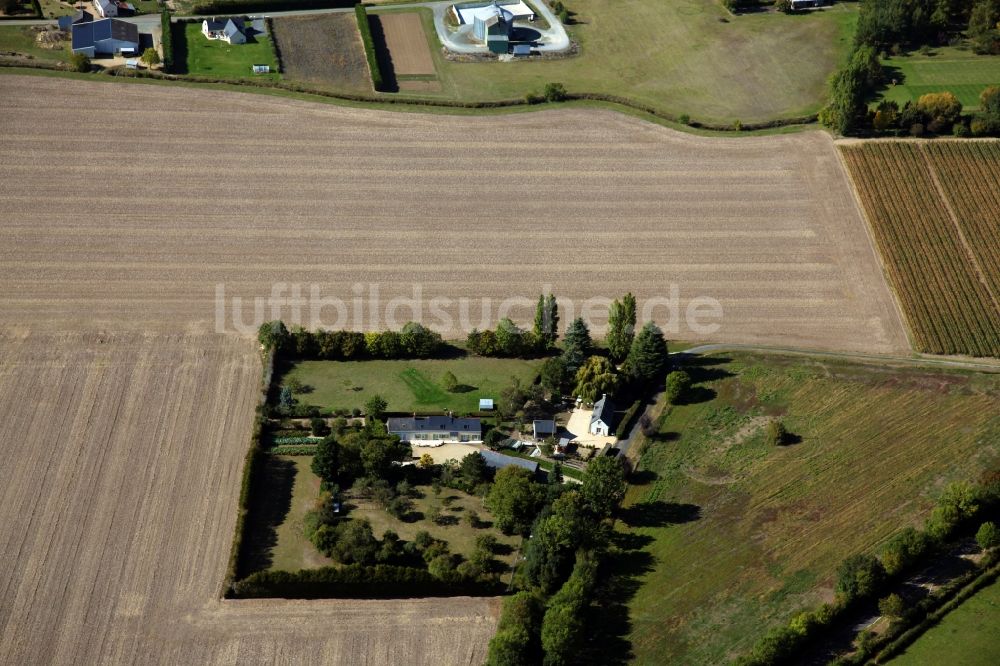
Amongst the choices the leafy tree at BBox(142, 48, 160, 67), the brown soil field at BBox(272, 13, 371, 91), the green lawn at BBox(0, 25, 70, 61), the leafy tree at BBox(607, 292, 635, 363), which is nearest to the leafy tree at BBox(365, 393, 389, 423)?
the leafy tree at BBox(607, 292, 635, 363)

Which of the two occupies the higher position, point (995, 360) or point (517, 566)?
point (995, 360)

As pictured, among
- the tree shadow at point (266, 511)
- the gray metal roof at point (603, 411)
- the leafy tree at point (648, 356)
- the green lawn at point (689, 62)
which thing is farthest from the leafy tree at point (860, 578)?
the green lawn at point (689, 62)

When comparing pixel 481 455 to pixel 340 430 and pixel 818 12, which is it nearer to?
pixel 340 430

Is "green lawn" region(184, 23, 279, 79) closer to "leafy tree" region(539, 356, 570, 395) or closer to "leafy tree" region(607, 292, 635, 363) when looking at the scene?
"leafy tree" region(607, 292, 635, 363)

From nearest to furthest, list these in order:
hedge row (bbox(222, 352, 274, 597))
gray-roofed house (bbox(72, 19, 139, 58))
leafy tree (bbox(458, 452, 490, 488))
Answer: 1. hedge row (bbox(222, 352, 274, 597))
2. leafy tree (bbox(458, 452, 490, 488))
3. gray-roofed house (bbox(72, 19, 139, 58))

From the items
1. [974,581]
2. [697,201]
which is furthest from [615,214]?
[974,581]

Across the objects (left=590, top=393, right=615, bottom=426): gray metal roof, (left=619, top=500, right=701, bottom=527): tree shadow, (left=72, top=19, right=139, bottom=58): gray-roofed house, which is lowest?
(left=619, top=500, right=701, bottom=527): tree shadow
